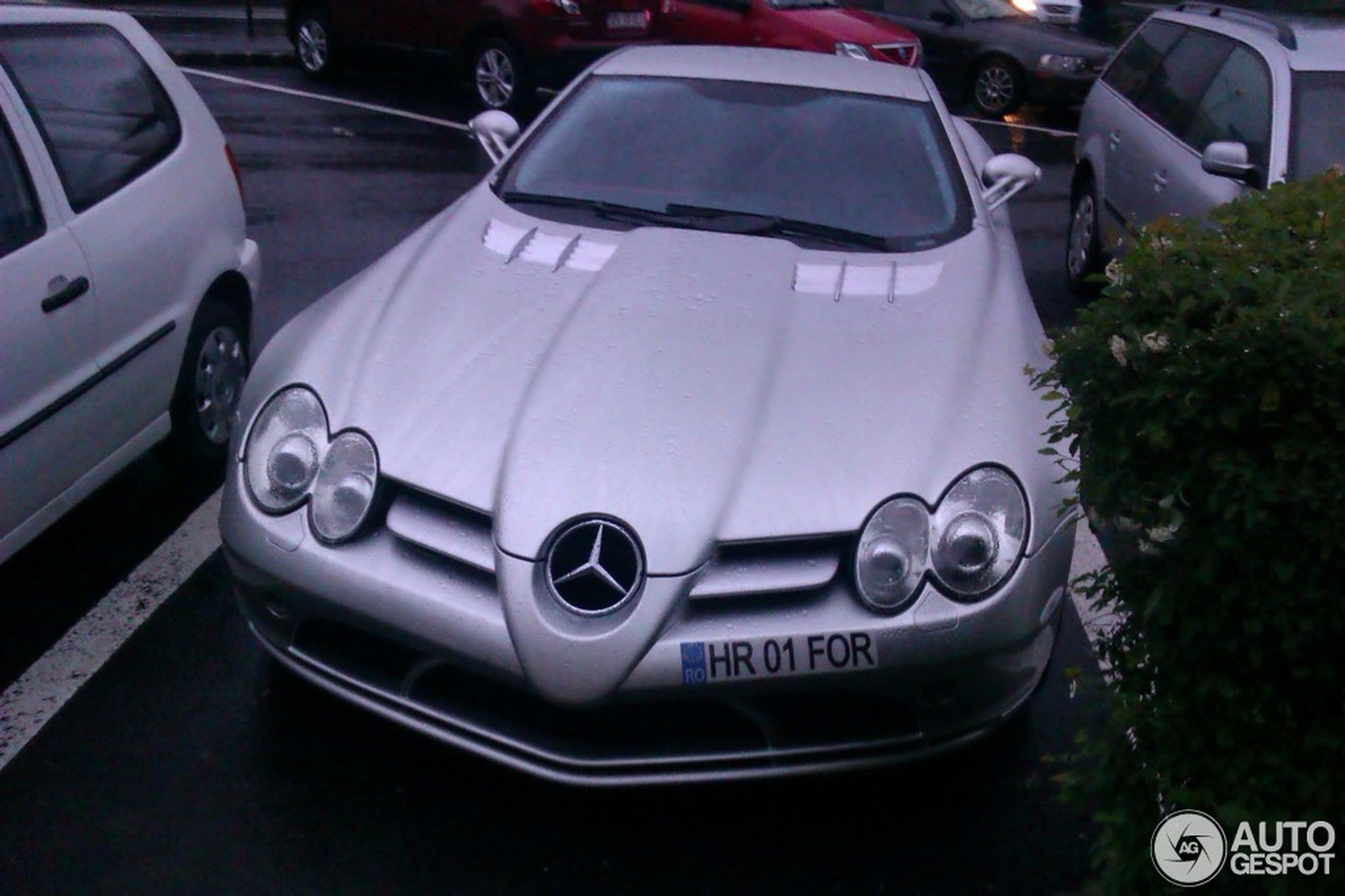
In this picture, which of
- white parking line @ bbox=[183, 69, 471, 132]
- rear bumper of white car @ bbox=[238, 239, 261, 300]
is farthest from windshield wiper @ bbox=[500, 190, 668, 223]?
white parking line @ bbox=[183, 69, 471, 132]

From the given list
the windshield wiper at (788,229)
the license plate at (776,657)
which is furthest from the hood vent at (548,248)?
the license plate at (776,657)

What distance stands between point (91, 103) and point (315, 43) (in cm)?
991

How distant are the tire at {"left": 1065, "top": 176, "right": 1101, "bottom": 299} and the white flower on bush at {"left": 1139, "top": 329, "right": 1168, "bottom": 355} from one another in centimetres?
541

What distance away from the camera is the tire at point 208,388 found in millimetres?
4922

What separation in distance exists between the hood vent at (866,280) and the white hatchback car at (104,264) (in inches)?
80.0

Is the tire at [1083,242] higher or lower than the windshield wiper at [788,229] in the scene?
lower

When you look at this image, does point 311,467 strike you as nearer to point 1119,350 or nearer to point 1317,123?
point 1119,350

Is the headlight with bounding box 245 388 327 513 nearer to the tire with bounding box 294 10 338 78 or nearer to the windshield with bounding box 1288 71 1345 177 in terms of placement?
the windshield with bounding box 1288 71 1345 177

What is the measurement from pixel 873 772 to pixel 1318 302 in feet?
5.39

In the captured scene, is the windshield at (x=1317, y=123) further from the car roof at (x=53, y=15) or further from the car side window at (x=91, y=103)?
the car roof at (x=53, y=15)

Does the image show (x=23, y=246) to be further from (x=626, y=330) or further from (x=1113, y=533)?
(x=1113, y=533)

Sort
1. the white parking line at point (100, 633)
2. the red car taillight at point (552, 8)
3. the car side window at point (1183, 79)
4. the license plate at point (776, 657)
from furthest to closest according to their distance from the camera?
the red car taillight at point (552, 8)
the car side window at point (1183, 79)
the white parking line at point (100, 633)
the license plate at point (776, 657)

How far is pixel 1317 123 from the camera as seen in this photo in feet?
19.2

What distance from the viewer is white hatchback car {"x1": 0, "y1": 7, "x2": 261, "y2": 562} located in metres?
3.98
